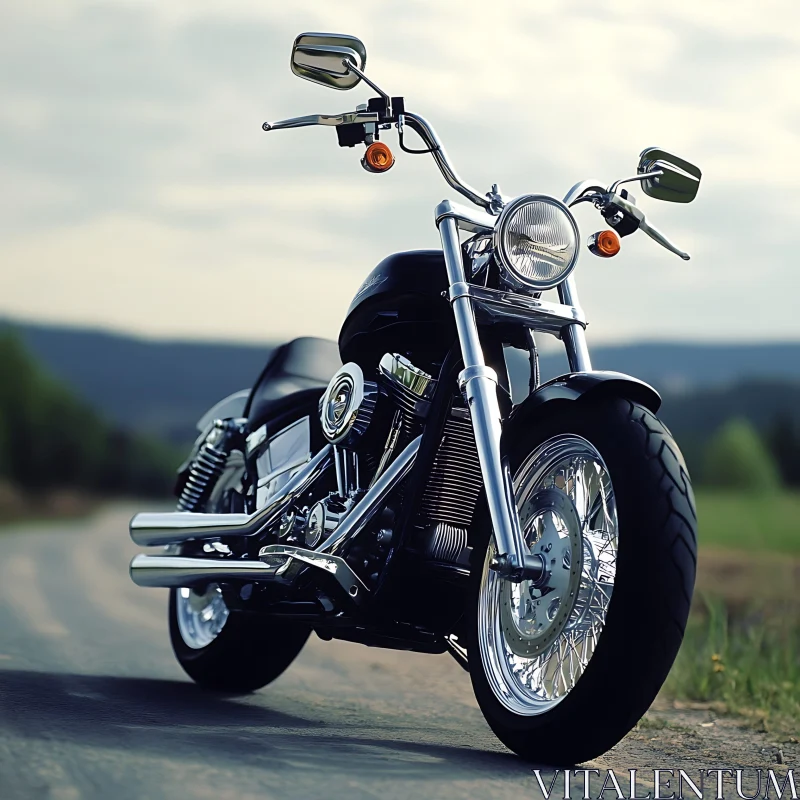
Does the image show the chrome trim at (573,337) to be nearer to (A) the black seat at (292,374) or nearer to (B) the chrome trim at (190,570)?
(B) the chrome trim at (190,570)

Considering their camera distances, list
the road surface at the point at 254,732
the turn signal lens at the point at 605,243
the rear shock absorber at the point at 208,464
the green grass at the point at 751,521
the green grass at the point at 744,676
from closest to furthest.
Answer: the road surface at the point at 254,732, the turn signal lens at the point at 605,243, the green grass at the point at 744,676, the rear shock absorber at the point at 208,464, the green grass at the point at 751,521

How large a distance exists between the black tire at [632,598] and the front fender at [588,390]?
0.17ft

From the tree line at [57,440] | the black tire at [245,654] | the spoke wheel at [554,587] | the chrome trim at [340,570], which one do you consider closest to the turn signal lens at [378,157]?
the spoke wheel at [554,587]

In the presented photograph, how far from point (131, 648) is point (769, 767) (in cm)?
397

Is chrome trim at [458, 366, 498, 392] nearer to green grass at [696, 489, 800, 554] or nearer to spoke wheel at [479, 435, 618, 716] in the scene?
spoke wheel at [479, 435, 618, 716]

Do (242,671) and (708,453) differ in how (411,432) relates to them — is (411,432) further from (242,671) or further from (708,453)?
(708,453)

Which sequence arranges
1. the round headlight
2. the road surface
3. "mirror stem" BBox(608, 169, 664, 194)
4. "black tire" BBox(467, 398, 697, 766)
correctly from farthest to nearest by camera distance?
"mirror stem" BBox(608, 169, 664, 194), the round headlight, "black tire" BBox(467, 398, 697, 766), the road surface

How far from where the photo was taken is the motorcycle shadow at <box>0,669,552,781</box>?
134 inches

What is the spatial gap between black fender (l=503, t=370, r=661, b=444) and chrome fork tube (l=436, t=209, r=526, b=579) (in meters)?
0.12

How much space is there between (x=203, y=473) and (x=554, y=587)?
2774 mm

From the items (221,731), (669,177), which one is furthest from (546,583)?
(669,177)

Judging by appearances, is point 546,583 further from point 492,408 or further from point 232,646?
point 232,646

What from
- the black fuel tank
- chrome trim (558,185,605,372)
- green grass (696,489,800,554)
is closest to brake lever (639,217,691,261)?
chrome trim (558,185,605,372)

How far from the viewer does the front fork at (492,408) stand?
139 inches
